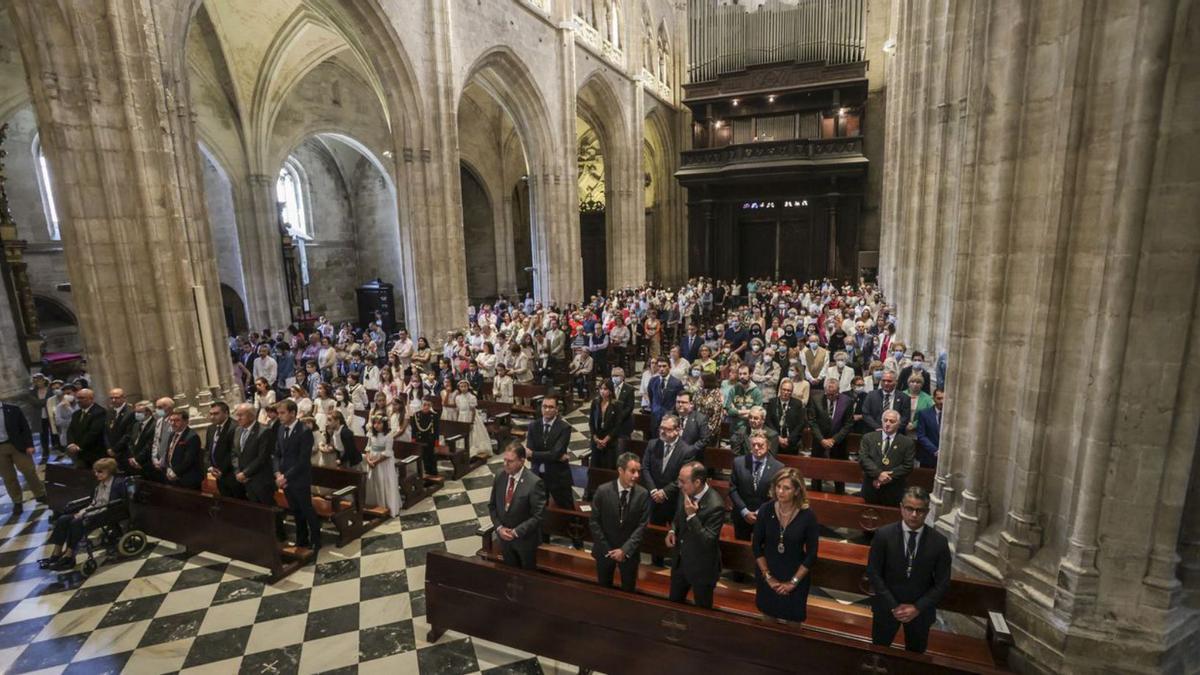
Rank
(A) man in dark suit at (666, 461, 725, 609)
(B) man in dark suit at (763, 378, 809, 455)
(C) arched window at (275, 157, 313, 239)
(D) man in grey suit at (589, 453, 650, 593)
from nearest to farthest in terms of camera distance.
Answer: (A) man in dark suit at (666, 461, 725, 609) → (D) man in grey suit at (589, 453, 650, 593) → (B) man in dark suit at (763, 378, 809, 455) → (C) arched window at (275, 157, 313, 239)

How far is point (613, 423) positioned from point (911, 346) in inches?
238

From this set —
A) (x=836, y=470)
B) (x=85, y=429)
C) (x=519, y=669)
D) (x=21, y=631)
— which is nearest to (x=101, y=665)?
(x=21, y=631)

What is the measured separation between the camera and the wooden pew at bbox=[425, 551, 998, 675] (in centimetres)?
334

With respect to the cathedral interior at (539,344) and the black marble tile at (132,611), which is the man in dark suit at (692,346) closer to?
the cathedral interior at (539,344)

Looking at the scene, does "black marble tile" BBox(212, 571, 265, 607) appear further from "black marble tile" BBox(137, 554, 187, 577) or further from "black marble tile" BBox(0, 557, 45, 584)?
"black marble tile" BBox(0, 557, 45, 584)

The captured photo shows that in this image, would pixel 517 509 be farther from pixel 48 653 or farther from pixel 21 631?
pixel 21 631

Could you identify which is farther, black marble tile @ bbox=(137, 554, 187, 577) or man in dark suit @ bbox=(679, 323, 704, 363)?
man in dark suit @ bbox=(679, 323, 704, 363)

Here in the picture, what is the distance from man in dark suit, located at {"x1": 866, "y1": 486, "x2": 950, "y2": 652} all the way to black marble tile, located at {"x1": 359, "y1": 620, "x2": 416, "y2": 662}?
144 inches

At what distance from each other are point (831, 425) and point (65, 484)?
9.38m

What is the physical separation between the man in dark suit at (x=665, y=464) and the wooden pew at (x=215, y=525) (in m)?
3.74

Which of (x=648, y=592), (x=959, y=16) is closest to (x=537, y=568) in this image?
(x=648, y=592)

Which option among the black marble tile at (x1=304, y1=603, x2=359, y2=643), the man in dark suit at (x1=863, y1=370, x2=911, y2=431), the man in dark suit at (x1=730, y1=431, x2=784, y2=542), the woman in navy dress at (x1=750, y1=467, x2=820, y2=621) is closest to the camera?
the woman in navy dress at (x1=750, y1=467, x2=820, y2=621)

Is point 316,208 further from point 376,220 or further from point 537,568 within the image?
point 537,568

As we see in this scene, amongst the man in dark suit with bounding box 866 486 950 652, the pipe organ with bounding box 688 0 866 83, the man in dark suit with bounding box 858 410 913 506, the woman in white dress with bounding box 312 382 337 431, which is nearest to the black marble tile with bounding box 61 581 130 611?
the woman in white dress with bounding box 312 382 337 431
